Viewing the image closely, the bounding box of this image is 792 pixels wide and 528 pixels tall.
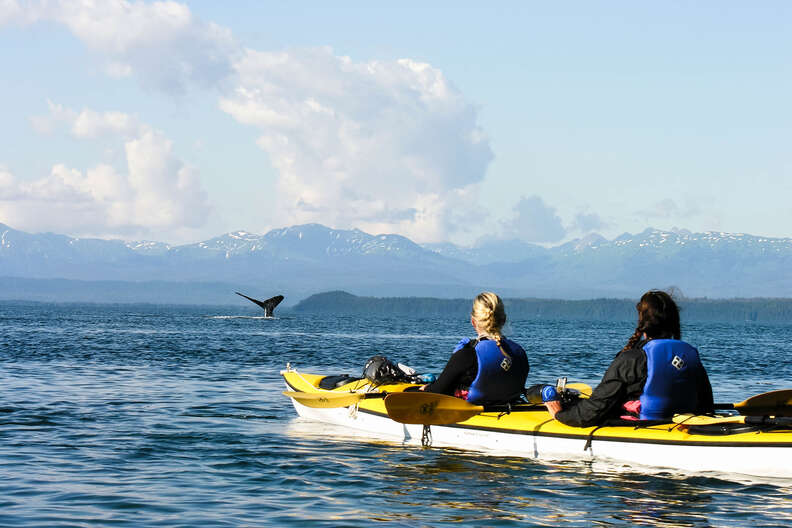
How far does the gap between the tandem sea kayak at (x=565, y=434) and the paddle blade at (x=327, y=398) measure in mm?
17

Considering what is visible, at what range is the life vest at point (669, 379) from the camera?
12078mm

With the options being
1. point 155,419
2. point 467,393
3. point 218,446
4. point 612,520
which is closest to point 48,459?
point 218,446

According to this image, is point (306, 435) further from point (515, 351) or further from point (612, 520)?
point (612, 520)

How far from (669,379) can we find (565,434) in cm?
174

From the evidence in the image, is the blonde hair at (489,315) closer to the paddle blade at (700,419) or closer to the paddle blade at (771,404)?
the paddle blade at (700,419)

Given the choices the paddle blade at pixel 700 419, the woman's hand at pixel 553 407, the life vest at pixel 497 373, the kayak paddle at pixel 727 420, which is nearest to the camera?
the kayak paddle at pixel 727 420

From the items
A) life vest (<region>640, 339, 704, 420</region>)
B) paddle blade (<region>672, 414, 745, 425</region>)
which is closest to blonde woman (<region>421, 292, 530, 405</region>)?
life vest (<region>640, 339, 704, 420</region>)

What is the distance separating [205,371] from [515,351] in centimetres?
1715

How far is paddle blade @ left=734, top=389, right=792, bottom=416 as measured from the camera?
47.0 feet

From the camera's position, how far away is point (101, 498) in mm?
11227

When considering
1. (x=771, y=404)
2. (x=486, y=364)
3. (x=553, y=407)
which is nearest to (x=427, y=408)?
(x=486, y=364)

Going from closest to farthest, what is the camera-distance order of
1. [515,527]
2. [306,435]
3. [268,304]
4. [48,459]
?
[515,527] < [48,459] < [306,435] < [268,304]

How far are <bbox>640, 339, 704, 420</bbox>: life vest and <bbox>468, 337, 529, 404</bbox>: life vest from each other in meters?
2.00

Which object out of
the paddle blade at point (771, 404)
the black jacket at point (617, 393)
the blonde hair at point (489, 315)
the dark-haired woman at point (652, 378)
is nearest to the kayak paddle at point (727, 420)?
the dark-haired woman at point (652, 378)
